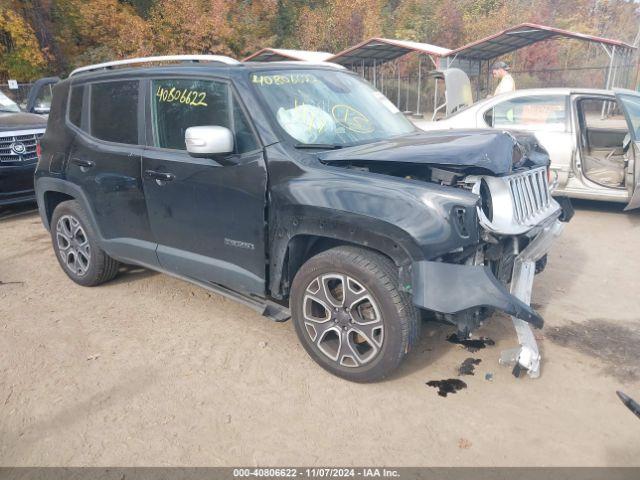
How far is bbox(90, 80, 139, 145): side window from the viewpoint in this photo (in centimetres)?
401

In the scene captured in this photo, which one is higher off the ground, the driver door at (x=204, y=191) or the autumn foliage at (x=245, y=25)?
the autumn foliage at (x=245, y=25)

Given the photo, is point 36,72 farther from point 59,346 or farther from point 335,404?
point 335,404

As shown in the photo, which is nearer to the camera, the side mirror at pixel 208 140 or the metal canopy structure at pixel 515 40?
the side mirror at pixel 208 140

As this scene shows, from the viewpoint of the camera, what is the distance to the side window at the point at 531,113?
705cm

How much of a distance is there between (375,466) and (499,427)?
2.42 feet

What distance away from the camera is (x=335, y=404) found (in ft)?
9.93

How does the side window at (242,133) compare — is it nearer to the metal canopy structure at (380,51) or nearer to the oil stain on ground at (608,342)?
the oil stain on ground at (608,342)

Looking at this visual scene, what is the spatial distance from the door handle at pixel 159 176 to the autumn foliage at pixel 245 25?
25014 mm

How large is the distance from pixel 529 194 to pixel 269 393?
204 cm

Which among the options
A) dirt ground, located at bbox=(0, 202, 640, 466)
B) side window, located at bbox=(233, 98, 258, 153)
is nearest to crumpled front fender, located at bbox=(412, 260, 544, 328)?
dirt ground, located at bbox=(0, 202, 640, 466)

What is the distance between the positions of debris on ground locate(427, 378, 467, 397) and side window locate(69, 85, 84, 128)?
356 centimetres

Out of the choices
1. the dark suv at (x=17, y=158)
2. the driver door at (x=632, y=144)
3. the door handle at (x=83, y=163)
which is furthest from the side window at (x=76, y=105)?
the driver door at (x=632, y=144)

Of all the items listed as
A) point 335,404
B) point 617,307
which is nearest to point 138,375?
point 335,404

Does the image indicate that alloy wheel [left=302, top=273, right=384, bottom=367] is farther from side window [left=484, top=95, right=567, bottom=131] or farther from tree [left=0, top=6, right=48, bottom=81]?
tree [left=0, top=6, right=48, bottom=81]
